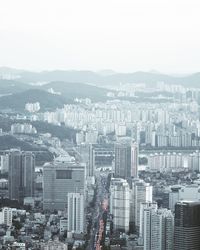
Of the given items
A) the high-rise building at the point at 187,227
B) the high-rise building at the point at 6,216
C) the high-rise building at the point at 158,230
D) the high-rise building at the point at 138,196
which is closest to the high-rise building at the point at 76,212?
the high-rise building at the point at 138,196

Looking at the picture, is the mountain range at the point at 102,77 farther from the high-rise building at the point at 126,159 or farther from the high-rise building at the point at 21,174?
the high-rise building at the point at 21,174

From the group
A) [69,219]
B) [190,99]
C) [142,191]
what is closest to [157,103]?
[190,99]

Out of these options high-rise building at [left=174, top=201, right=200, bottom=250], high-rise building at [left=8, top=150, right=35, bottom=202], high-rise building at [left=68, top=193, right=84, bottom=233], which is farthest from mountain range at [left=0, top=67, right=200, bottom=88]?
high-rise building at [left=174, top=201, right=200, bottom=250]

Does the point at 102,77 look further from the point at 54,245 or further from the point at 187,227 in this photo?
the point at 187,227

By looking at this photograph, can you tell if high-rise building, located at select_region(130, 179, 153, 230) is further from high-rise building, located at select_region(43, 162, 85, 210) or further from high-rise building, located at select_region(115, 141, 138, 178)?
high-rise building, located at select_region(115, 141, 138, 178)

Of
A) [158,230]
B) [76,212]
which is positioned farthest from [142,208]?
[158,230]

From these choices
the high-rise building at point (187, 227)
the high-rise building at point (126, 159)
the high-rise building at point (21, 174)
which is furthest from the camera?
the high-rise building at point (126, 159)
